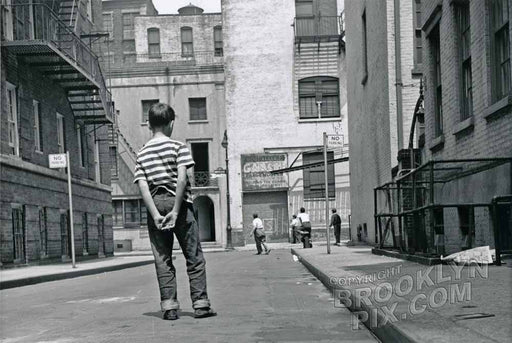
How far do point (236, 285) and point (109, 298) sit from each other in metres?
2.12

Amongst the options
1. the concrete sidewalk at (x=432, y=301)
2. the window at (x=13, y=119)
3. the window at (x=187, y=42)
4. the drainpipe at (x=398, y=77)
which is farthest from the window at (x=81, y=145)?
the window at (x=187, y=42)

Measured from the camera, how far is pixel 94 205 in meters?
27.4

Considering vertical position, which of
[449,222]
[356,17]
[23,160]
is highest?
[356,17]

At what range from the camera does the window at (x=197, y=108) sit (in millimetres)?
43031

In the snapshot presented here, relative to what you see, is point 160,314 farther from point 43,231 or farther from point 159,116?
point 43,231

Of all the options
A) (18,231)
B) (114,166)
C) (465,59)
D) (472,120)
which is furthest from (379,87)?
(114,166)

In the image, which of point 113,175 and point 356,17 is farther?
point 113,175

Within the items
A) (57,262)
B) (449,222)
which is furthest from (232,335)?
(57,262)

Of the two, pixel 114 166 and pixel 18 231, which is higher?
pixel 114 166

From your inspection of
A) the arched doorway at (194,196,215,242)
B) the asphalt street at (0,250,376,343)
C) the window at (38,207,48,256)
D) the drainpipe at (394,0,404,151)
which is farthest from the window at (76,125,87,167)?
the arched doorway at (194,196,215,242)

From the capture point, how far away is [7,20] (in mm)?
19078

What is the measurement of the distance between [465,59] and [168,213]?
706 cm

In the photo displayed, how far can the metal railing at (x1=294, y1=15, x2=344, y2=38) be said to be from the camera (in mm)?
40250

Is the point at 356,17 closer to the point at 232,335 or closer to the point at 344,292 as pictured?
the point at 344,292
